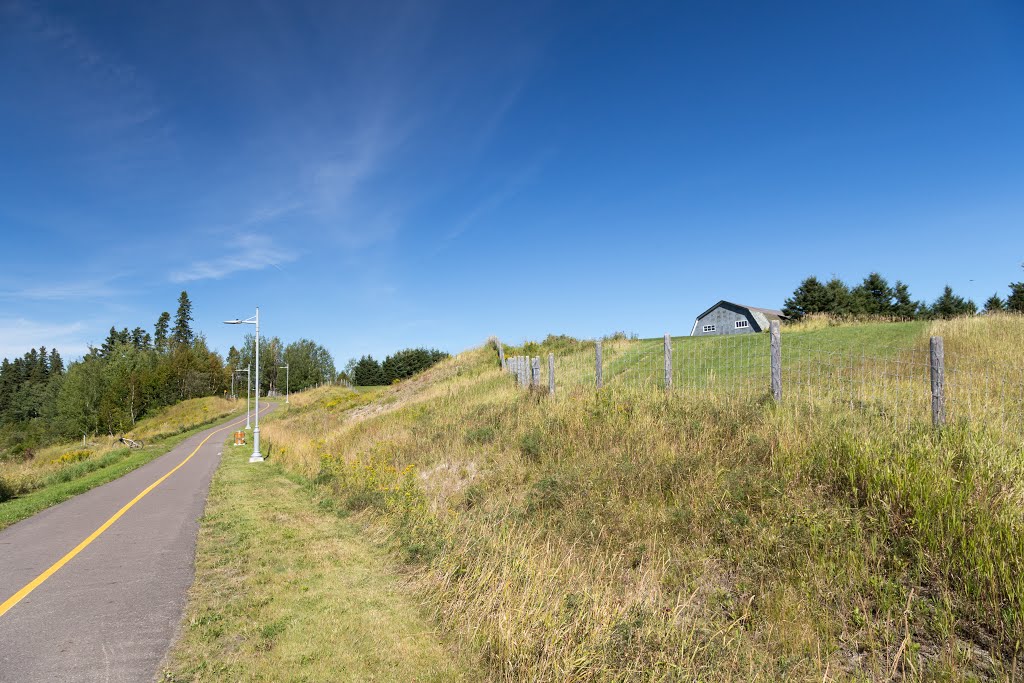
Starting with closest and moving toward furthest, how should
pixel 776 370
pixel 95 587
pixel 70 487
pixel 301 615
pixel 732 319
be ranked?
pixel 301 615
pixel 95 587
pixel 776 370
pixel 70 487
pixel 732 319

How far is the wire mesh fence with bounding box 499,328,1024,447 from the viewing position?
6969 millimetres

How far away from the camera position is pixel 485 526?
646cm

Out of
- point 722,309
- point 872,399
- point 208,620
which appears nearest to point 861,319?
point 872,399

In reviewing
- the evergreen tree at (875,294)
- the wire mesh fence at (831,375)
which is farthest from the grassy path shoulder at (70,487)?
the evergreen tree at (875,294)

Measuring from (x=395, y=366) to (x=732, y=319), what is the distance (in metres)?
57.5

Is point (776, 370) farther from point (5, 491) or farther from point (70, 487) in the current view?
point (5, 491)

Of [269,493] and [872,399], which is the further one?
[269,493]

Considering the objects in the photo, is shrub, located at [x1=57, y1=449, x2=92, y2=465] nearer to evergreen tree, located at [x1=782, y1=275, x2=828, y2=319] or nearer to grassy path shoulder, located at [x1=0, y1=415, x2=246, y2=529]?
grassy path shoulder, located at [x1=0, y1=415, x2=246, y2=529]

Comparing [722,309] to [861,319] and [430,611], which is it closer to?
[861,319]

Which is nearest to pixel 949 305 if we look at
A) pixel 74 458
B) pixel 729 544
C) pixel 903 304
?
pixel 903 304

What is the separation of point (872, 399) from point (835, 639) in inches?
203

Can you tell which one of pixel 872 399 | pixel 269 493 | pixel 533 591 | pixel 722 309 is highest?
pixel 722 309

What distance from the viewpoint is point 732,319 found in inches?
2333

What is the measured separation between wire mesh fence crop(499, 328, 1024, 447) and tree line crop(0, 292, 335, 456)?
3943 cm
